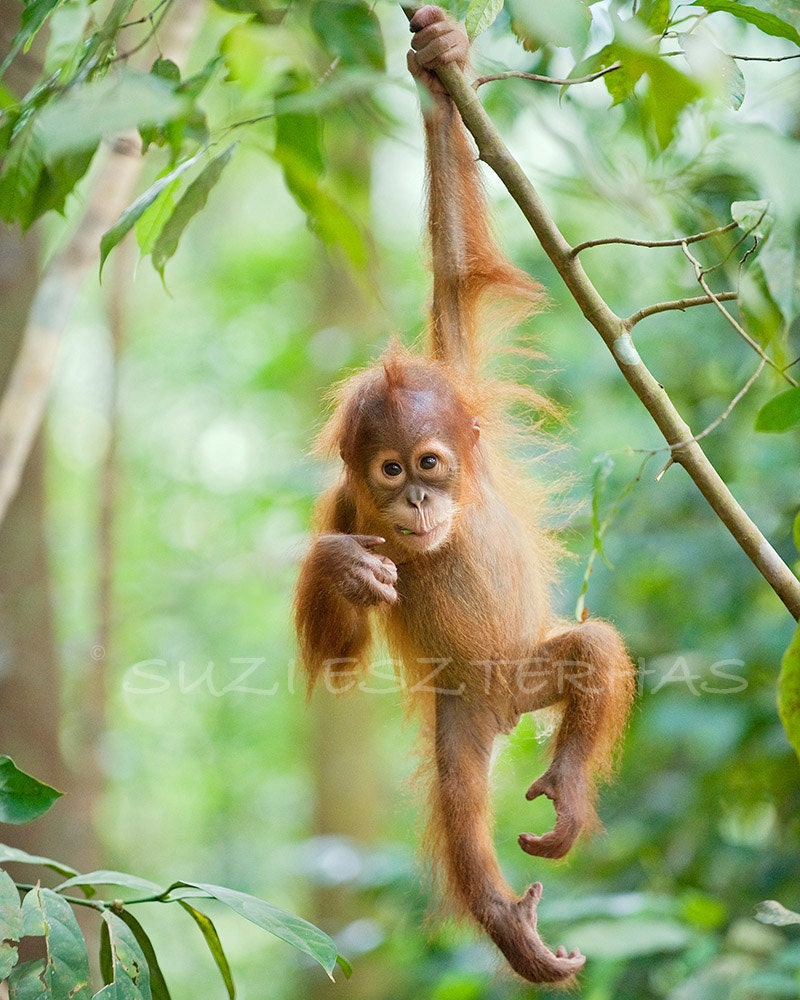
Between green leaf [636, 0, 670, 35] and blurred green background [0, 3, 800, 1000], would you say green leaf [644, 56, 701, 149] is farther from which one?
green leaf [636, 0, 670, 35]

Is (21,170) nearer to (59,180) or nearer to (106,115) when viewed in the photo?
(59,180)

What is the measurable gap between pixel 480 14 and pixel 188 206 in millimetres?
595

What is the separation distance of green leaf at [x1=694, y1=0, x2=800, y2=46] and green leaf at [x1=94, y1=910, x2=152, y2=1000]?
1650 mm

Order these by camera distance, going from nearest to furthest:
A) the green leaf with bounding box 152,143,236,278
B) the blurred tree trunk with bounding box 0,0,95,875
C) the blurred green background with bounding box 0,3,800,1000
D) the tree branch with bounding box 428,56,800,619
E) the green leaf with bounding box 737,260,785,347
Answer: the green leaf with bounding box 737,260,785,347
the tree branch with bounding box 428,56,800,619
the green leaf with bounding box 152,143,236,278
the blurred green background with bounding box 0,3,800,1000
the blurred tree trunk with bounding box 0,0,95,875

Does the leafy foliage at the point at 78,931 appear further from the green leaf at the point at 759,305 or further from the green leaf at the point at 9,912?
the green leaf at the point at 759,305

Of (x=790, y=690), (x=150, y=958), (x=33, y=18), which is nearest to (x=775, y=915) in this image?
(x=790, y=690)

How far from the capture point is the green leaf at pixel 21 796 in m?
1.70

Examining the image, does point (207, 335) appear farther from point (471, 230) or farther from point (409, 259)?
point (471, 230)

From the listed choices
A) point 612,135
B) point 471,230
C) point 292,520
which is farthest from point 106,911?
point 292,520

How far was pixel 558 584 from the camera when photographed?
2.82 meters

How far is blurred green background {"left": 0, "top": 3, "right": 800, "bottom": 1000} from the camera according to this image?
9.69 ft

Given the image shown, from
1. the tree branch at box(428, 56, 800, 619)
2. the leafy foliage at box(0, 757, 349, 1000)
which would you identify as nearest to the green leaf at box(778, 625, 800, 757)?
the tree branch at box(428, 56, 800, 619)

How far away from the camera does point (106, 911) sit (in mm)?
1706

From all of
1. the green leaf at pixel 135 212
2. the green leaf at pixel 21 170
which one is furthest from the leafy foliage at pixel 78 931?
the green leaf at pixel 21 170
